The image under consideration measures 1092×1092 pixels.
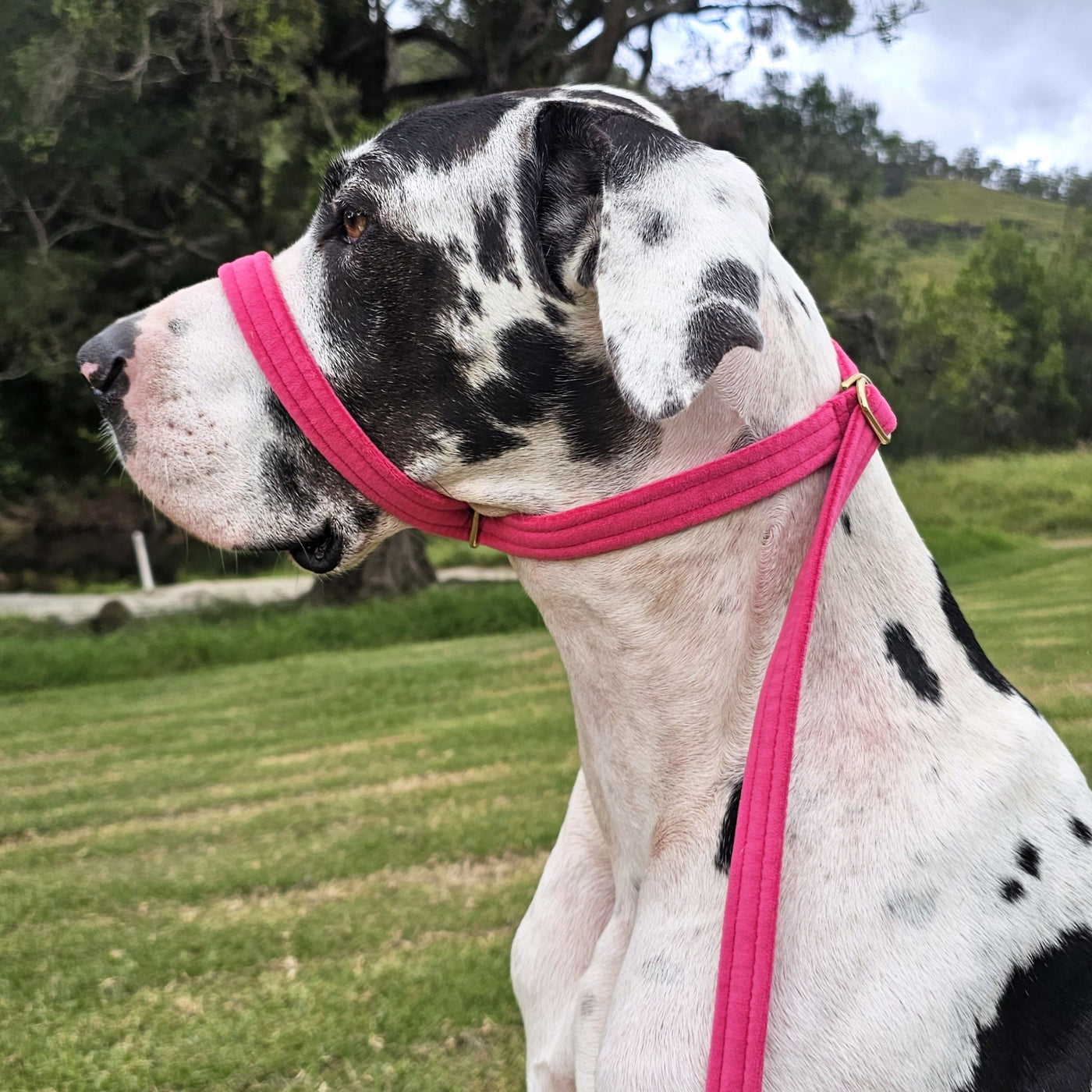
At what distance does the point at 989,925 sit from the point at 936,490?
12.0 feet

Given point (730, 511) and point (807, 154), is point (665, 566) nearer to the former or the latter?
point (730, 511)

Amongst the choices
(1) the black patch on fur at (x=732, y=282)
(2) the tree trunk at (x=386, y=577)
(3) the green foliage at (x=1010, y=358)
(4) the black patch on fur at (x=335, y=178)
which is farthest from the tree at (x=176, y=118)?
(1) the black patch on fur at (x=732, y=282)

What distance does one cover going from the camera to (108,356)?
1.71 m

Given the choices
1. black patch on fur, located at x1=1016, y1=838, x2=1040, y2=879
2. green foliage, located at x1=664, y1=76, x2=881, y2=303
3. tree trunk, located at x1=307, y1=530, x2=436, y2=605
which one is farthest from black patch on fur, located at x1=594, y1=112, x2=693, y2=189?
tree trunk, located at x1=307, y1=530, x2=436, y2=605

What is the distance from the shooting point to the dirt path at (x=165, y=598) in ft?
36.3

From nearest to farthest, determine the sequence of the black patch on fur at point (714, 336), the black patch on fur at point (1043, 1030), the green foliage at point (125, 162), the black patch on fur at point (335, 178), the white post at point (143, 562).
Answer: the black patch on fur at point (714, 336) < the black patch on fur at point (1043, 1030) < the black patch on fur at point (335, 178) < the green foliage at point (125, 162) < the white post at point (143, 562)

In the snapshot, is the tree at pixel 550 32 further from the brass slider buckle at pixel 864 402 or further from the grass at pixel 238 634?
the brass slider buckle at pixel 864 402

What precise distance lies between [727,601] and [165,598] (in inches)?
436

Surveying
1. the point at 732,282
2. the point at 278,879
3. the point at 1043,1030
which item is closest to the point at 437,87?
the point at 278,879

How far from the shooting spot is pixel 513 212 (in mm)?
1623

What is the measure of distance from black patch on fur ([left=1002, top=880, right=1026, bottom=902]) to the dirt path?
10.0 m

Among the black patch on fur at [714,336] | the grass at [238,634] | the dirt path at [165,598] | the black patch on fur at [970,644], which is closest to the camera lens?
the black patch on fur at [714,336]

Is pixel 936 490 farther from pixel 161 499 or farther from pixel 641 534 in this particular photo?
pixel 161 499

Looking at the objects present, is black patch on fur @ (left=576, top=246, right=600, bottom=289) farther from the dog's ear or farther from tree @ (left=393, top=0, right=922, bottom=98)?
tree @ (left=393, top=0, right=922, bottom=98)
